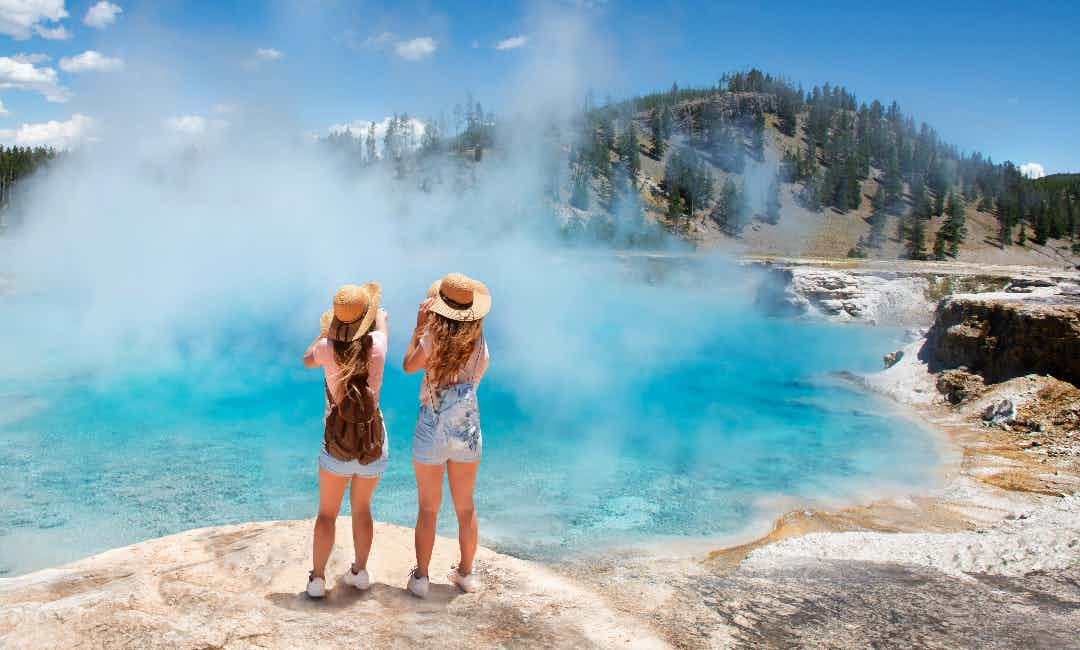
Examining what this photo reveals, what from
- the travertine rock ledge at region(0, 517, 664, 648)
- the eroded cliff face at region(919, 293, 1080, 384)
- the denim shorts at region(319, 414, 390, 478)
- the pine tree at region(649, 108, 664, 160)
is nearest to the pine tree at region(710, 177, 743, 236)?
the pine tree at region(649, 108, 664, 160)

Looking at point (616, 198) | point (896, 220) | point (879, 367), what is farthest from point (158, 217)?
point (896, 220)

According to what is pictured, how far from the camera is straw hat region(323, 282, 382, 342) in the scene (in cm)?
290

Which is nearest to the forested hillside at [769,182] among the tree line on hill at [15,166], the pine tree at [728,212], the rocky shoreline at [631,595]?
the pine tree at [728,212]

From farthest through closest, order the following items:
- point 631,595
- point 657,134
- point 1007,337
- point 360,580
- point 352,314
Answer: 1. point 657,134
2. point 1007,337
3. point 631,595
4. point 360,580
5. point 352,314

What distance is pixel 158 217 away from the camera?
20500mm

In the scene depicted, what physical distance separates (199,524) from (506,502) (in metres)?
2.61

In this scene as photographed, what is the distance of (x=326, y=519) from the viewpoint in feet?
10.1

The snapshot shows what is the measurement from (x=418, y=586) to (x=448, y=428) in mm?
712

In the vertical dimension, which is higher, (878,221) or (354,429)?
(878,221)

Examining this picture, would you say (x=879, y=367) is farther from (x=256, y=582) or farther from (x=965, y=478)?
(x=256, y=582)

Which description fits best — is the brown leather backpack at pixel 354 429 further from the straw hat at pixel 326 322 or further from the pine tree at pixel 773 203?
the pine tree at pixel 773 203

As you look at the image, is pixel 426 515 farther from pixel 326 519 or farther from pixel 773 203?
pixel 773 203

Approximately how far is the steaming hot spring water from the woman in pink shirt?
288cm

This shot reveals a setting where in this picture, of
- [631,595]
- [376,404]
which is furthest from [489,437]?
[376,404]
